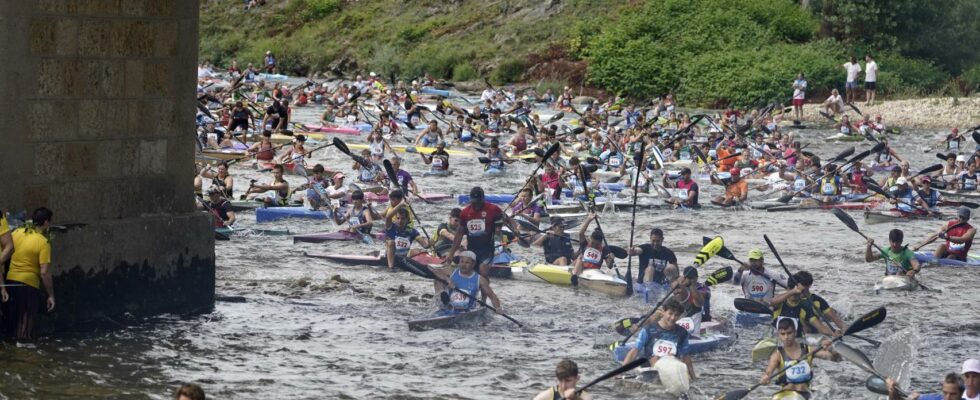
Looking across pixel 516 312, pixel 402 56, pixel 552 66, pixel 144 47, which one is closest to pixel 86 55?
pixel 144 47

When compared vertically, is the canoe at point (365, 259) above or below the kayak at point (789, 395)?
above

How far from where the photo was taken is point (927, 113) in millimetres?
39312

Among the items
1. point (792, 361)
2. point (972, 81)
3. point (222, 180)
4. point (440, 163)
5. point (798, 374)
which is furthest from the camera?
point (972, 81)

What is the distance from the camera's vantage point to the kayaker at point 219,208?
20.0 metres

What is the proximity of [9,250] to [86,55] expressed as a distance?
2.00 metres

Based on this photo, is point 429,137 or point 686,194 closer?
point 686,194

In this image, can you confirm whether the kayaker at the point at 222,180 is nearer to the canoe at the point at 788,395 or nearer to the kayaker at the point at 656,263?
the kayaker at the point at 656,263

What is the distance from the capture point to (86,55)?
1287cm

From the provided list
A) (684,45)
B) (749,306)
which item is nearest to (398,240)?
(749,306)

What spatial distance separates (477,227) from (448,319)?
231 centimetres

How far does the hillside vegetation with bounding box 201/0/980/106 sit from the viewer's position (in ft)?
145

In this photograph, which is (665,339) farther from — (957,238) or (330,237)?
(330,237)

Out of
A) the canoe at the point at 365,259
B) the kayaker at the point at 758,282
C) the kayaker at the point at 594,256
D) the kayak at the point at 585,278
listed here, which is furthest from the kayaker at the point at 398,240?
the kayaker at the point at 758,282

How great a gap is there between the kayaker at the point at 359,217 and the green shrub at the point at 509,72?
100 feet
